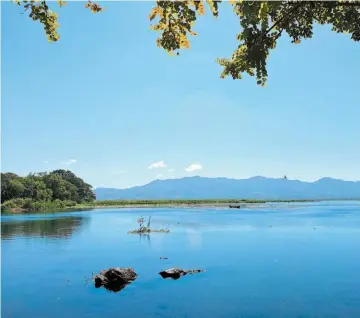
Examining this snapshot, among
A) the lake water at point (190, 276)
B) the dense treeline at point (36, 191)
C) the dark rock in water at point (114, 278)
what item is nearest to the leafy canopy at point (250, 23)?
the lake water at point (190, 276)

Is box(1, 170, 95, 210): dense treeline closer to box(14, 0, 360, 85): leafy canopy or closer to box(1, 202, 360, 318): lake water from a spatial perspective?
box(1, 202, 360, 318): lake water

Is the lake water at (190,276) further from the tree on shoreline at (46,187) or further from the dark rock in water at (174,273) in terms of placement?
the tree on shoreline at (46,187)

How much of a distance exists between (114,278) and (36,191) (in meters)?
109

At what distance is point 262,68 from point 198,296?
16.9 m

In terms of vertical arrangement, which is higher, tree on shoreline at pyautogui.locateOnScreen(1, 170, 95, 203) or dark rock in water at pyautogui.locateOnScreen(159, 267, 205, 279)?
tree on shoreline at pyautogui.locateOnScreen(1, 170, 95, 203)

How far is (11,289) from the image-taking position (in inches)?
990

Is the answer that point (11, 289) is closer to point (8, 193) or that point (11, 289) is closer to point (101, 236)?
point (101, 236)

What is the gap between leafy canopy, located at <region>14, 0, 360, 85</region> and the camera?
753 cm

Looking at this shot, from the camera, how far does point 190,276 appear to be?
2709cm

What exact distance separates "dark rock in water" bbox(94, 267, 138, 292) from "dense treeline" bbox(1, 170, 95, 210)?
98245mm

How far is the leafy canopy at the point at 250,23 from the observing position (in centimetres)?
753

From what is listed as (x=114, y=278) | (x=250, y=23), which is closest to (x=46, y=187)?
(x=114, y=278)

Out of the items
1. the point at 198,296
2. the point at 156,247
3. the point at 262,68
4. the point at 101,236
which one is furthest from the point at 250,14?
the point at 101,236

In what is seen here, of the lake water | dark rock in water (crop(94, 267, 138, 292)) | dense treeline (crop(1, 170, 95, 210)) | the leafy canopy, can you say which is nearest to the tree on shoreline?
dense treeline (crop(1, 170, 95, 210))
